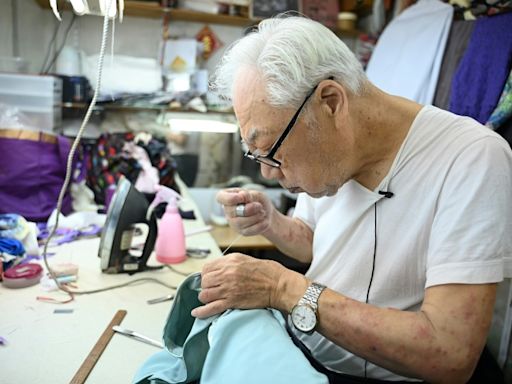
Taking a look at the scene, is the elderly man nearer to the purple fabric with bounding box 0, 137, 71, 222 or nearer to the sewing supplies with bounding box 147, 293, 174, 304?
the sewing supplies with bounding box 147, 293, 174, 304

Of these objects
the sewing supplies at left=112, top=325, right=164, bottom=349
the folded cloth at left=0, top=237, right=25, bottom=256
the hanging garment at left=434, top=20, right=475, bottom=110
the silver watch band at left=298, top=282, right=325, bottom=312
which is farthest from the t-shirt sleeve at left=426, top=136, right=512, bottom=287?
the hanging garment at left=434, top=20, right=475, bottom=110

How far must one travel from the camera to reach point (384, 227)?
966 millimetres

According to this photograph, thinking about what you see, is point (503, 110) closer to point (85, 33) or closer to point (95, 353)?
point (95, 353)

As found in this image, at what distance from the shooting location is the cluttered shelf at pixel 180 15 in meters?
2.76

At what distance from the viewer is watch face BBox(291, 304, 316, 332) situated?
0.79 meters

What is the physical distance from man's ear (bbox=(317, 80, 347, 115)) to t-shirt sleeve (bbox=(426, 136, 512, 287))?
27 cm

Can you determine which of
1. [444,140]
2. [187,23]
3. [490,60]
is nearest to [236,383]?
[444,140]

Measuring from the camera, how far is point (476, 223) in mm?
775

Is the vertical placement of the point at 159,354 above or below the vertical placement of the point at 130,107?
below

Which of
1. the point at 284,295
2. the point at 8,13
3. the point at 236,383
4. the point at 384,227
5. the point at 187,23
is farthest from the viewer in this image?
the point at 187,23

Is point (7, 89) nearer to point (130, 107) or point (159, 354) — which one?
point (130, 107)

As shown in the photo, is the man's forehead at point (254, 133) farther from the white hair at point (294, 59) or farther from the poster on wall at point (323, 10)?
the poster on wall at point (323, 10)

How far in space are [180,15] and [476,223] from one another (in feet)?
8.88

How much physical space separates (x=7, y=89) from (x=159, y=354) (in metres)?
1.79
